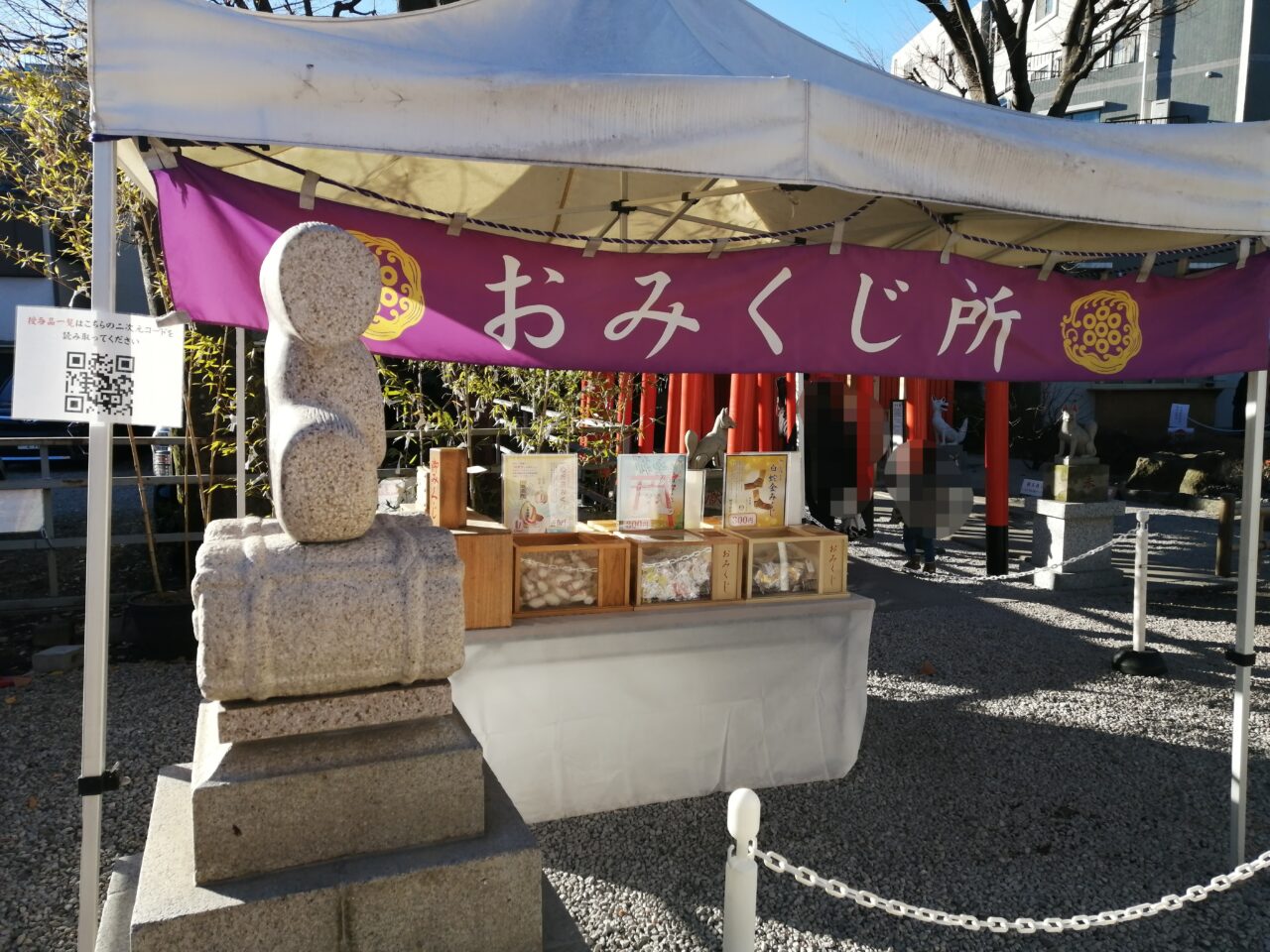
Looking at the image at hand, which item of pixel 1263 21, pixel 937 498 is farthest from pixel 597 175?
pixel 1263 21

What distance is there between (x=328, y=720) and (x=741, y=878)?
109cm

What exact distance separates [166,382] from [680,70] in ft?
5.95

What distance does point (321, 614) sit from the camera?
1985 millimetres

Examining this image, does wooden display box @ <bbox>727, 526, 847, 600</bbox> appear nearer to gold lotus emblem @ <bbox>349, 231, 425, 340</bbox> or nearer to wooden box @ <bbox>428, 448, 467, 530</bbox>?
wooden box @ <bbox>428, 448, 467, 530</bbox>

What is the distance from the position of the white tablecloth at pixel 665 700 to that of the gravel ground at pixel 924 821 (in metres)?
0.15

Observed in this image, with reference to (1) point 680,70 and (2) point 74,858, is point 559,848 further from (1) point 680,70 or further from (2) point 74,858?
(1) point 680,70

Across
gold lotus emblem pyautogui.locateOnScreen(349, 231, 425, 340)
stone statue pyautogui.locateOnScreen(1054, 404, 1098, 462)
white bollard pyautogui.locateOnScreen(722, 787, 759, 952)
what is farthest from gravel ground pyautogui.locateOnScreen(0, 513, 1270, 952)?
stone statue pyautogui.locateOnScreen(1054, 404, 1098, 462)

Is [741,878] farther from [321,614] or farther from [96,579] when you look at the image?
[96,579]

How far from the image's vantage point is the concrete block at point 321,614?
1.92m

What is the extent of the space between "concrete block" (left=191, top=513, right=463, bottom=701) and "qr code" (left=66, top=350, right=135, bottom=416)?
46cm

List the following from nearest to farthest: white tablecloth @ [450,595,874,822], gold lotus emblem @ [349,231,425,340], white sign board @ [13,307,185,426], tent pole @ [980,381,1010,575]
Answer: white sign board @ [13,307,185,426], gold lotus emblem @ [349,231,425,340], white tablecloth @ [450,595,874,822], tent pole @ [980,381,1010,575]

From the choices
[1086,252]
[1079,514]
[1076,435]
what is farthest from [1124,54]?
[1086,252]

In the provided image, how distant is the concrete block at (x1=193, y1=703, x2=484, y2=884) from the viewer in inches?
75.9

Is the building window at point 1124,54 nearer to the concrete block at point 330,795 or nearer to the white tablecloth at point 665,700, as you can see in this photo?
the white tablecloth at point 665,700
